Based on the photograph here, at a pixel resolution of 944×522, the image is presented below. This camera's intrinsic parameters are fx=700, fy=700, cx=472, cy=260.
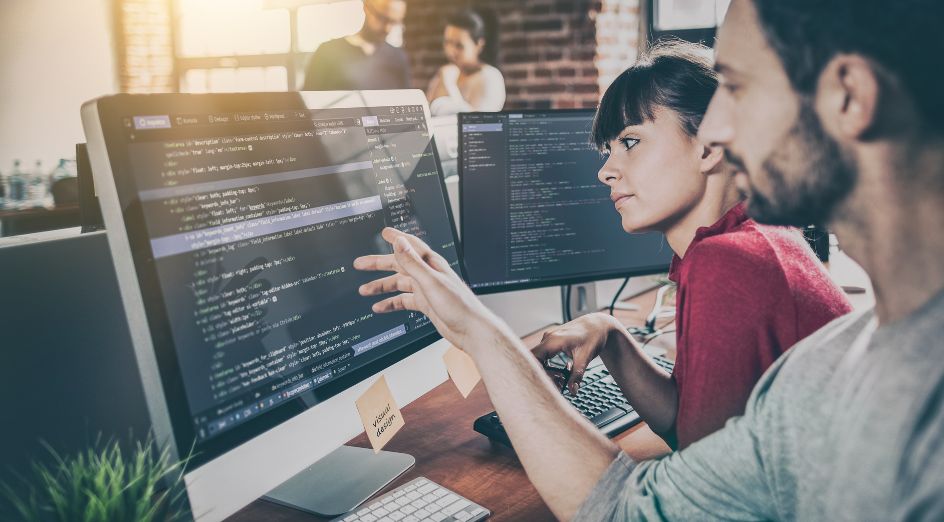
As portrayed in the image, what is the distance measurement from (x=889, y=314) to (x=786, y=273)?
295mm

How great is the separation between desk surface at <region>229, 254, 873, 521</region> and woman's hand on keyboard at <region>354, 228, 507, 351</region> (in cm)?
24

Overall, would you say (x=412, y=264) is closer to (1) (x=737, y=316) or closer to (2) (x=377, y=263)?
(2) (x=377, y=263)

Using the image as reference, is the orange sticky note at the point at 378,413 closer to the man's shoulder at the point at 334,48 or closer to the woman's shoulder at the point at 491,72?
the man's shoulder at the point at 334,48

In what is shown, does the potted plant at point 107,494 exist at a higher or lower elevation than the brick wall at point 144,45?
lower

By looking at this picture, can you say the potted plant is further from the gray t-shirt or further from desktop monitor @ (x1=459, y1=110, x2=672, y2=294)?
desktop monitor @ (x1=459, y1=110, x2=672, y2=294)

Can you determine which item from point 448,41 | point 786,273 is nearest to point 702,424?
point 786,273

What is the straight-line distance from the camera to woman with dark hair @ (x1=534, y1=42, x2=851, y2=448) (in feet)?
2.96

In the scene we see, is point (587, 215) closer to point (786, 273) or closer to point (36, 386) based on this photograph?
point (786, 273)

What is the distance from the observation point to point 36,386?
2.53 ft

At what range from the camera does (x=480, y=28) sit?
4391 mm

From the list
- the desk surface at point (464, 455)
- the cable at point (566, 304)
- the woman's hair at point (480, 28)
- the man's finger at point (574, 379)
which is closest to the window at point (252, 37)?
the woman's hair at point (480, 28)

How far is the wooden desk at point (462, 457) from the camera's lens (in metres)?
0.90

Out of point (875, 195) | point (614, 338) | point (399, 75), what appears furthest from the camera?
point (399, 75)

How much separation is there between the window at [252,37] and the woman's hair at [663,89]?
4692 millimetres
